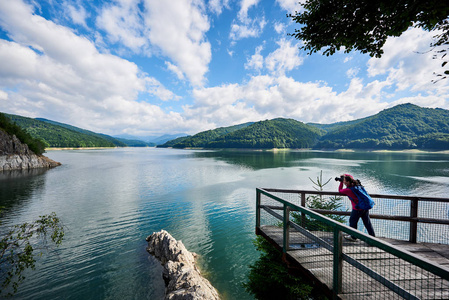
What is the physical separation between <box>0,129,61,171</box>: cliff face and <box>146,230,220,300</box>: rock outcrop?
187 feet

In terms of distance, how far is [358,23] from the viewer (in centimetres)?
701

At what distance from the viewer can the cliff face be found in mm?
45888

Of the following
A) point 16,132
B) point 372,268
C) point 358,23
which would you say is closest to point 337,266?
point 372,268

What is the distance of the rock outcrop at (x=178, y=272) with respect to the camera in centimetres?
787

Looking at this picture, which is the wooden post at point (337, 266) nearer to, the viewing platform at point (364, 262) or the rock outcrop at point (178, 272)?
the viewing platform at point (364, 262)

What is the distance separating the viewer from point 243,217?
1883 cm

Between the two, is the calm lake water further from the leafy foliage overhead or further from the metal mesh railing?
the leafy foliage overhead

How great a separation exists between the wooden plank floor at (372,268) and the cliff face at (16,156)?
219 feet

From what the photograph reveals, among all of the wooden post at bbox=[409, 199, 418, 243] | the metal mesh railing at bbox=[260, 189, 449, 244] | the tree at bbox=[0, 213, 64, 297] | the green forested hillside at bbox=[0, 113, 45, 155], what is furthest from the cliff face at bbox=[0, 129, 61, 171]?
the wooden post at bbox=[409, 199, 418, 243]

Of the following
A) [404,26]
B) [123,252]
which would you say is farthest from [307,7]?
[123,252]

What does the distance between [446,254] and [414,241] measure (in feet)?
2.51

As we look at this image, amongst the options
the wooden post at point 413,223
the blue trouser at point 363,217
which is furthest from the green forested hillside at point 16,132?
the wooden post at point 413,223

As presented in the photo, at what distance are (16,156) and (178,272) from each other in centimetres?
6361

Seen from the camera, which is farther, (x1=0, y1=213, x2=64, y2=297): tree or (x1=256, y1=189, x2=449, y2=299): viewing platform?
(x1=0, y1=213, x2=64, y2=297): tree
